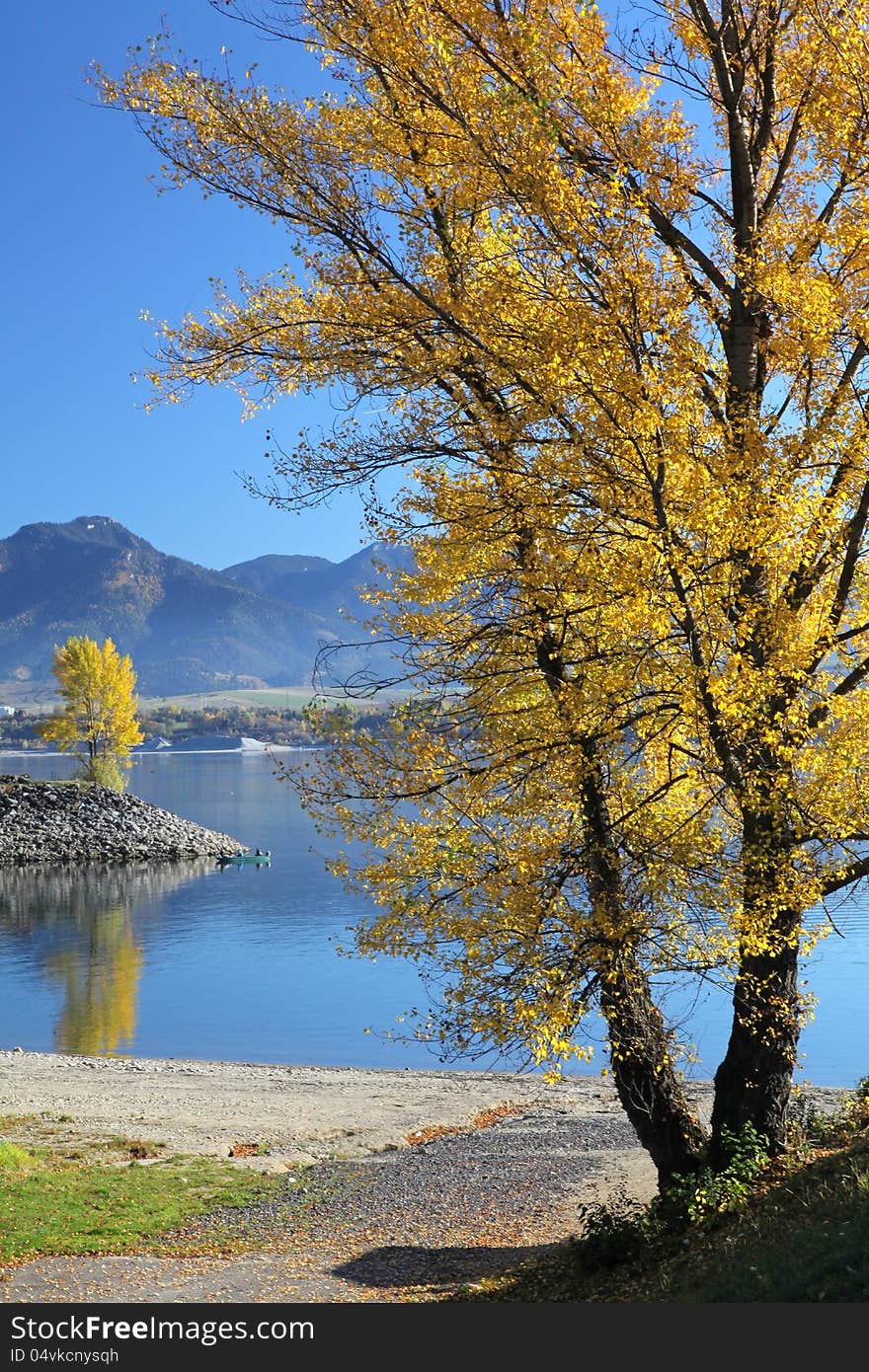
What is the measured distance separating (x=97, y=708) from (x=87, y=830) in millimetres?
15641

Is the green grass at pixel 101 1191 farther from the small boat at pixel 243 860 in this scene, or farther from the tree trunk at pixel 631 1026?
the small boat at pixel 243 860

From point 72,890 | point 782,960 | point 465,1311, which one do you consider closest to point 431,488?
point 782,960

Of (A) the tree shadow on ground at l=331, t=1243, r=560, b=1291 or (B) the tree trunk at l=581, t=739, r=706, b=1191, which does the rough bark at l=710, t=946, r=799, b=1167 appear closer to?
(B) the tree trunk at l=581, t=739, r=706, b=1191

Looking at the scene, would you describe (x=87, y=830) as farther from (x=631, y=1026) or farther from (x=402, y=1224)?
(x=631, y=1026)

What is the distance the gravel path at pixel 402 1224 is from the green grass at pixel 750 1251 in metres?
1.12

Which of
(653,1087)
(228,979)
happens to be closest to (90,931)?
(228,979)

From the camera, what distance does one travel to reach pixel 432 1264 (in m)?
11.9

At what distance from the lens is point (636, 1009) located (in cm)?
1074

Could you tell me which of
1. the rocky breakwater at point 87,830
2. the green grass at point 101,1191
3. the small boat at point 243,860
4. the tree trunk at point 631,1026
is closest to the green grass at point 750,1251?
the tree trunk at point 631,1026

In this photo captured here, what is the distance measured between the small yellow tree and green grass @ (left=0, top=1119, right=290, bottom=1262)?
219ft

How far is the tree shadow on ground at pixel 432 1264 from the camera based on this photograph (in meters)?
11.0

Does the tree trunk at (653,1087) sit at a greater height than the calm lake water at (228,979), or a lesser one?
greater

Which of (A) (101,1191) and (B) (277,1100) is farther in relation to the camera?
(B) (277,1100)

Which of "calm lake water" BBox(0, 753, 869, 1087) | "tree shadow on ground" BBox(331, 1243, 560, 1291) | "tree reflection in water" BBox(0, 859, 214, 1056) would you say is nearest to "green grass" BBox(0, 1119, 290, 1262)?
"tree shadow on ground" BBox(331, 1243, 560, 1291)
